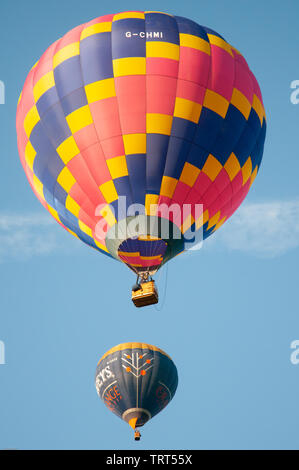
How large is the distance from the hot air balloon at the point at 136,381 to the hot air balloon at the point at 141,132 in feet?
14.7

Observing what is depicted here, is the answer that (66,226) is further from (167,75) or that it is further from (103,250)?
(167,75)

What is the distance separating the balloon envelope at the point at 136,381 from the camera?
19906 mm

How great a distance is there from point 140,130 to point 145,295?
2.94m

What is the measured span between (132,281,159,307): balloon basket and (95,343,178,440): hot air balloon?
472 centimetres

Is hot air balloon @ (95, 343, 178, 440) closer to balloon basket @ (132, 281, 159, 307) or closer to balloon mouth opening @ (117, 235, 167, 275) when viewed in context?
balloon mouth opening @ (117, 235, 167, 275)

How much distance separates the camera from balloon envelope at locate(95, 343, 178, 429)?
784 inches

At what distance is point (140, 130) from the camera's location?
15.5 meters

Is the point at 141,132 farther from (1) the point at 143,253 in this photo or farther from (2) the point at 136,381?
(2) the point at 136,381

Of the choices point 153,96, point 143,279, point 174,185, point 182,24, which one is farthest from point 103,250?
point 182,24

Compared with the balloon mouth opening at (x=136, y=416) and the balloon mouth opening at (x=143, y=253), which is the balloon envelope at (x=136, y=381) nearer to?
the balloon mouth opening at (x=136, y=416)

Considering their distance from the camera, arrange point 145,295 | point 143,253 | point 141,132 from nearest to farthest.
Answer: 1. point 141,132
2. point 145,295
3. point 143,253

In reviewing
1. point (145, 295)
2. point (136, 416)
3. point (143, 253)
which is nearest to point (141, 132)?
point (143, 253)

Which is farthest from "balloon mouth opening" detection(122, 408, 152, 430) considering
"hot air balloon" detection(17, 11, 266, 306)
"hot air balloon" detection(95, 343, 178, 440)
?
"hot air balloon" detection(17, 11, 266, 306)

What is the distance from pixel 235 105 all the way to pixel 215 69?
2.50ft
